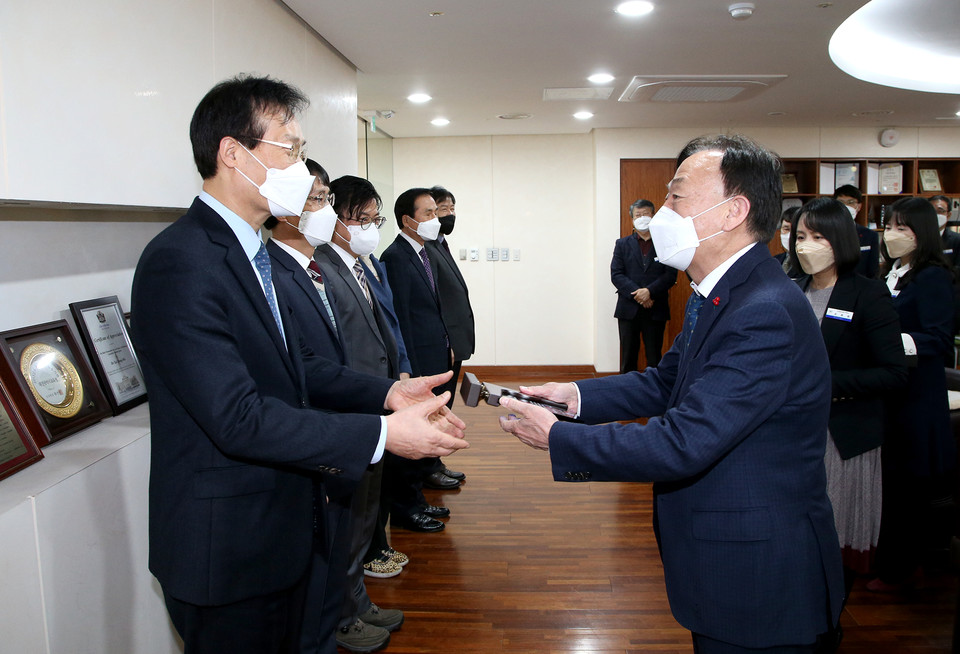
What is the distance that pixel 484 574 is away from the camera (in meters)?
3.21

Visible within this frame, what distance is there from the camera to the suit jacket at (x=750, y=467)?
1367 mm

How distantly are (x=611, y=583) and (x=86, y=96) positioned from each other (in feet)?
9.00

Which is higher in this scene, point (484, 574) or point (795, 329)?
point (795, 329)

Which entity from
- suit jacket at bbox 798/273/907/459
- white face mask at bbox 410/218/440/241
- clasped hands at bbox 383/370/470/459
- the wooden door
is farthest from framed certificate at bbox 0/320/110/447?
the wooden door

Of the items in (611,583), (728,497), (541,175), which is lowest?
(611,583)

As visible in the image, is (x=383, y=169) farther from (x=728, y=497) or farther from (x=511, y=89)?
(x=728, y=497)

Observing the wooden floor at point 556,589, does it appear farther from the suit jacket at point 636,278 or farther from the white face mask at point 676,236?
the suit jacket at point 636,278

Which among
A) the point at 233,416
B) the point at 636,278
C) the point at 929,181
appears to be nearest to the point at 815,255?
the point at 233,416

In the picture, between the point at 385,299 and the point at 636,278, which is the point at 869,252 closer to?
the point at 636,278

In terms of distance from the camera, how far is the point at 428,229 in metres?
4.16

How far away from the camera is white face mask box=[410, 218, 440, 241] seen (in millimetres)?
4148

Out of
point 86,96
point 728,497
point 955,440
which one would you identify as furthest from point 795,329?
point 955,440

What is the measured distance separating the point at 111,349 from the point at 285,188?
111 cm

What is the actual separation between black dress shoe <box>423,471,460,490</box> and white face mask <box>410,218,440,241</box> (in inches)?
59.9
